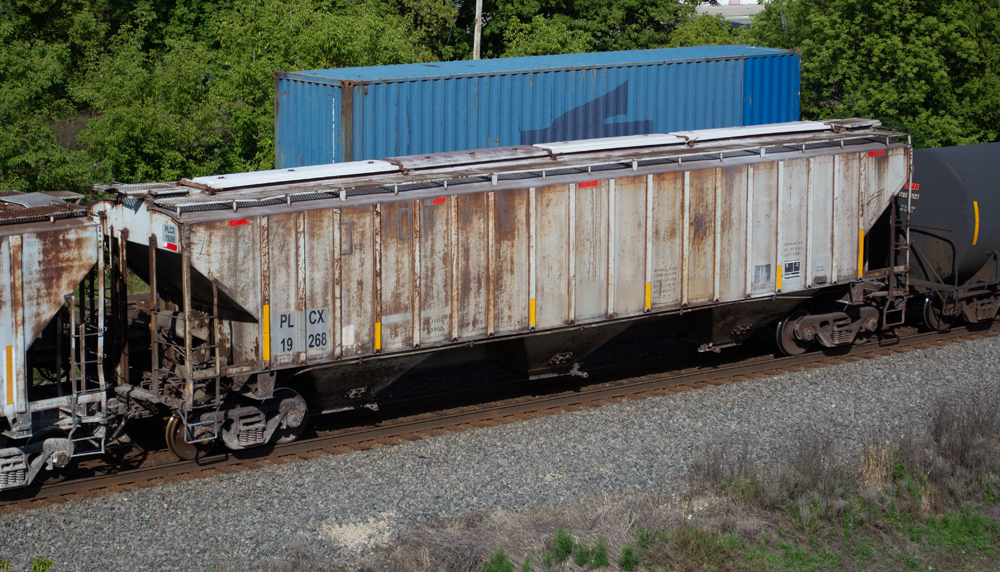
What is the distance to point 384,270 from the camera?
11.0 meters

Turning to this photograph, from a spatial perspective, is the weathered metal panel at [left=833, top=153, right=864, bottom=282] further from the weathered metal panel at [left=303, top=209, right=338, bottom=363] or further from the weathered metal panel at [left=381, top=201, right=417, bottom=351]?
the weathered metal panel at [left=303, top=209, right=338, bottom=363]

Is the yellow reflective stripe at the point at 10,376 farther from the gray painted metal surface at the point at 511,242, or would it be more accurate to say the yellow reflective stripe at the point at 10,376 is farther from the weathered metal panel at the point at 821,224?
the weathered metal panel at the point at 821,224

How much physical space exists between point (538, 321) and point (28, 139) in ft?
37.2

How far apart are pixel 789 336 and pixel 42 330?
424 inches

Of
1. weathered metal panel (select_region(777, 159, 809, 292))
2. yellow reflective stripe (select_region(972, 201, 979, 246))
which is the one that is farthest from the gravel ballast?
yellow reflective stripe (select_region(972, 201, 979, 246))

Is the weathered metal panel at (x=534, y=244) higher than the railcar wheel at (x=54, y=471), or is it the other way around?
the weathered metal panel at (x=534, y=244)

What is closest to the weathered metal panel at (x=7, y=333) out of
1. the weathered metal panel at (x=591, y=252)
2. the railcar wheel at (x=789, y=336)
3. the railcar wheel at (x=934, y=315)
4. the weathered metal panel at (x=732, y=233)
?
the weathered metal panel at (x=591, y=252)

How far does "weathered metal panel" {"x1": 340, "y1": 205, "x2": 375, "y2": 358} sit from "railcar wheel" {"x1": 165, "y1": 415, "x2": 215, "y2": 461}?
6.58 feet

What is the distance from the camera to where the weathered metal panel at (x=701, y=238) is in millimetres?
12844

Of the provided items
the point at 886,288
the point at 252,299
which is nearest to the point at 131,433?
the point at 252,299

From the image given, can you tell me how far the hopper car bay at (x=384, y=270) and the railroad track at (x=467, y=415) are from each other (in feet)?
0.85

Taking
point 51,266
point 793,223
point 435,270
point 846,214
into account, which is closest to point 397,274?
point 435,270

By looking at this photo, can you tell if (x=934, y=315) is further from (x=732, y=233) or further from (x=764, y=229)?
(x=732, y=233)

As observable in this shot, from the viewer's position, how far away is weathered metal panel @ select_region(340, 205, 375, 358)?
10.8 m
